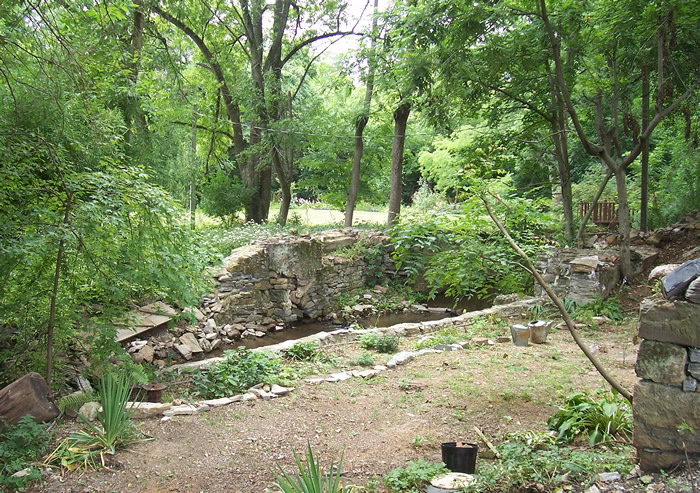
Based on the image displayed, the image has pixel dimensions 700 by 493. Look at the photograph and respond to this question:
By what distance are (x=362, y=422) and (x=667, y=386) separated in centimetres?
238

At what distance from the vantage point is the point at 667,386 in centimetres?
266

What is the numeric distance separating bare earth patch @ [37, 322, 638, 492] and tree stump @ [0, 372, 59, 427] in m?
0.72

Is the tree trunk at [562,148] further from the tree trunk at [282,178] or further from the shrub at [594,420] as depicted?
the tree trunk at [282,178]

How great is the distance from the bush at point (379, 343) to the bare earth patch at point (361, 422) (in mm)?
743

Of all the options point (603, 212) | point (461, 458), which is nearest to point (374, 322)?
point (461, 458)

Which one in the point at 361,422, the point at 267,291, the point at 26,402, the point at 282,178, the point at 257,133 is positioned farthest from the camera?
the point at 282,178

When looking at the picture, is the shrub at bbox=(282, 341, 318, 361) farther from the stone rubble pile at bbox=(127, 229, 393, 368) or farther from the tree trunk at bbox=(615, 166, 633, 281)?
the tree trunk at bbox=(615, 166, 633, 281)

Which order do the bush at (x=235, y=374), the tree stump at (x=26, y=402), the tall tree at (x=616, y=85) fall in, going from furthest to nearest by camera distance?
the tall tree at (x=616, y=85) → the bush at (x=235, y=374) → the tree stump at (x=26, y=402)

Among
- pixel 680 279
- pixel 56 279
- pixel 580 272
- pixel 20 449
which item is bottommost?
pixel 20 449

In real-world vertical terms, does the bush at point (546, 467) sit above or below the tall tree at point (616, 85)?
below

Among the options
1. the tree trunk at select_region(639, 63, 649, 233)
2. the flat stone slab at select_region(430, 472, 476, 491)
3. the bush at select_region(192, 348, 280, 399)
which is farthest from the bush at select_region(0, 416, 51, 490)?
the tree trunk at select_region(639, 63, 649, 233)

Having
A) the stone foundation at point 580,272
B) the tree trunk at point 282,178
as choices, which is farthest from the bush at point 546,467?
the tree trunk at point 282,178

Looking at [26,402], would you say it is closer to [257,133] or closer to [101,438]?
[101,438]

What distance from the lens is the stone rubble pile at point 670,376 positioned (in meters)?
2.60
